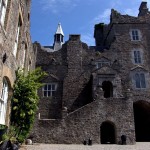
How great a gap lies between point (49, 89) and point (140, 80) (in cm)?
1133

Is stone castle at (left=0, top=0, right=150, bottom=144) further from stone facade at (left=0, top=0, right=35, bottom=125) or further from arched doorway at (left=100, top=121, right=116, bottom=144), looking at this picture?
stone facade at (left=0, top=0, right=35, bottom=125)

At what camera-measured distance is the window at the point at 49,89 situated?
2828cm

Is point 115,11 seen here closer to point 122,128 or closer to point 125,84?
point 125,84

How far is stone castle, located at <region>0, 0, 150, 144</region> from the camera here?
68.0ft

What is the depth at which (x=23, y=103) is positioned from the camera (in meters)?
12.4

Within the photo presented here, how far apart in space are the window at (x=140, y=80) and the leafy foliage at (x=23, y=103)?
18362mm

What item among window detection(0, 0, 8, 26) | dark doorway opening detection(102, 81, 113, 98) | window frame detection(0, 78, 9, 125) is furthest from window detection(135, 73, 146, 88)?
window detection(0, 0, 8, 26)

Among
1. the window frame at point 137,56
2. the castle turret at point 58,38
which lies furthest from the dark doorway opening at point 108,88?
the castle turret at point 58,38

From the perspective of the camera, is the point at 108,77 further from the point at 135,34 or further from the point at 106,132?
the point at 135,34

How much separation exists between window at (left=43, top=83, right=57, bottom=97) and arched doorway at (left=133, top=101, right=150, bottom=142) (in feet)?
32.8

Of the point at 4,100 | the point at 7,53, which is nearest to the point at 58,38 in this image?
the point at 7,53

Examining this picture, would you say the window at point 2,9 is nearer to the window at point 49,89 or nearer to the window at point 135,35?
the window at point 49,89

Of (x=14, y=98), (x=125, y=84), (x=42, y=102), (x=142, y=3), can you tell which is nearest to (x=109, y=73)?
(x=125, y=84)

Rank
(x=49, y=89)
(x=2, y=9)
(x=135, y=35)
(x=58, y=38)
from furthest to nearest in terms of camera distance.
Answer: (x=58, y=38), (x=135, y=35), (x=49, y=89), (x=2, y=9)
